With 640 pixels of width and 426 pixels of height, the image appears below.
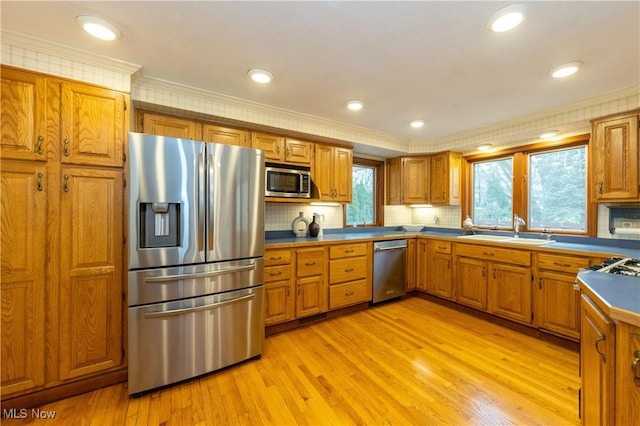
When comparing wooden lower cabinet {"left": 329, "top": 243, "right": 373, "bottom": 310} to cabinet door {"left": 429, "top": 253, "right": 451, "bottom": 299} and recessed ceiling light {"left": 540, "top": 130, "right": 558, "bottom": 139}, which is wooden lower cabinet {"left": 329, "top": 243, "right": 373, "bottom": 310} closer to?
cabinet door {"left": 429, "top": 253, "right": 451, "bottom": 299}

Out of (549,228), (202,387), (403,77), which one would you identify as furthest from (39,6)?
(549,228)

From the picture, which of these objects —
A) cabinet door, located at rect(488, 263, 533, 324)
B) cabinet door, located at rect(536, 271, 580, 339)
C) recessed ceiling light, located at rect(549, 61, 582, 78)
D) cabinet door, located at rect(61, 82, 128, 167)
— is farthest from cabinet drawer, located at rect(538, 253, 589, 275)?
cabinet door, located at rect(61, 82, 128, 167)

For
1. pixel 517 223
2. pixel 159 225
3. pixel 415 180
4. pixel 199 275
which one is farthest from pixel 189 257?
pixel 517 223

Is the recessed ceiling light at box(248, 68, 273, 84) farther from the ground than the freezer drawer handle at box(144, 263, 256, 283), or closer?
farther from the ground

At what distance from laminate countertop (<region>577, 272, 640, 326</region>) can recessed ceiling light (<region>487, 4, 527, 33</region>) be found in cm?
145

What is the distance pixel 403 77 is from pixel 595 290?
5.96 feet

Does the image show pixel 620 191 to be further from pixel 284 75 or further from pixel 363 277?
pixel 284 75

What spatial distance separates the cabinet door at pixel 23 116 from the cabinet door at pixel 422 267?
400 centimetres

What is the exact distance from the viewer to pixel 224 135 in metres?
2.59

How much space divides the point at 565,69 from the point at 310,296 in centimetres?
295

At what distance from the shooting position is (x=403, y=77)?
6.88 feet

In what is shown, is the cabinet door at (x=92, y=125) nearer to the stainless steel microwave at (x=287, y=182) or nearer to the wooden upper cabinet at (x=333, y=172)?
the stainless steel microwave at (x=287, y=182)

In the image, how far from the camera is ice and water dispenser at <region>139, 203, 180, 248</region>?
180cm

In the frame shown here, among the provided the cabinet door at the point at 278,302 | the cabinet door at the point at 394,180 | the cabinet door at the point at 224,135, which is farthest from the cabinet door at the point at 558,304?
the cabinet door at the point at 224,135
